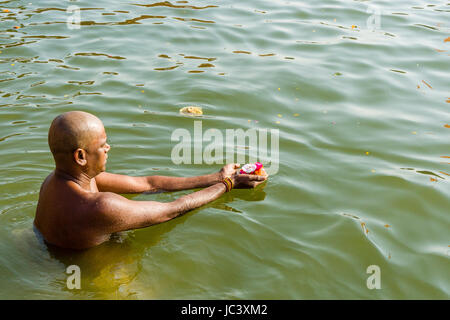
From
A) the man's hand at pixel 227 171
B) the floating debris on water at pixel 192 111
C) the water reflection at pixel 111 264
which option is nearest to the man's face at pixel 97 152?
the water reflection at pixel 111 264

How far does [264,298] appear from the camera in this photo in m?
4.07

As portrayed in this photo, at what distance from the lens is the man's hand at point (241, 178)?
541 cm

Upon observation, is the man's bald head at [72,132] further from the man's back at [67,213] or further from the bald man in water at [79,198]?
the man's back at [67,213]

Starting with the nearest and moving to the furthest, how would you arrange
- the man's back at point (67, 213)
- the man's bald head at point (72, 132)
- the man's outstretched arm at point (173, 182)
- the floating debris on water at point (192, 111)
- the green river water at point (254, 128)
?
the man's bald head at point (72, 132), the man's back at point (67, 213), the green river water at point (254, 128), the man's outstretched arm at point (173, 182), the floating debris on water at point (192, 111)

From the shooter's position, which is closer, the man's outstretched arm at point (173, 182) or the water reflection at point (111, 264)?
the water reflection at point (111, 264)

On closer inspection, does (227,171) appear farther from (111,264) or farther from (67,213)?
(67,213)

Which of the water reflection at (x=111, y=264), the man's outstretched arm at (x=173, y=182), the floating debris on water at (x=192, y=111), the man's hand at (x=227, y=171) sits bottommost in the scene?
the water reflection at (x=111, y=264)

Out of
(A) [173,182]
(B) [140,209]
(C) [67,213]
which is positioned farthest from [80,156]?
(A) [173,182]

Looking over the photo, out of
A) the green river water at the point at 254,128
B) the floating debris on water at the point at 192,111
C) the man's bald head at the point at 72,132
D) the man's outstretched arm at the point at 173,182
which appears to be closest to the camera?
the man's bald head at the point at 72,132

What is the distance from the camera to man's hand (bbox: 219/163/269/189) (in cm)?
541

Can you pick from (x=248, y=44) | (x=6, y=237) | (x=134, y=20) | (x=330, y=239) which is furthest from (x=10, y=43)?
(x=330, y=239)

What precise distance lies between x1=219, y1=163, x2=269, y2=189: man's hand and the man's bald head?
176cm

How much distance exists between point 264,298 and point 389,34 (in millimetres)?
7424

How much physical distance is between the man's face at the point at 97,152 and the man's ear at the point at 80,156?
0.14 ft
